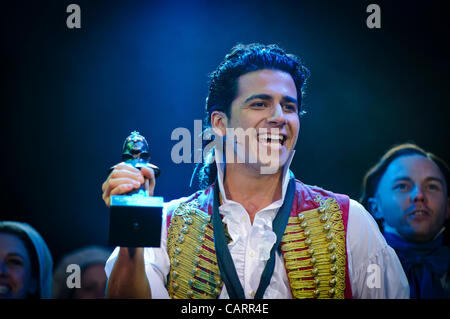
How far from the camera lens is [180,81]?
115 inches

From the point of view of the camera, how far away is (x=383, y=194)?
2.89 metres

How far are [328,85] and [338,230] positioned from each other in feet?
3.37

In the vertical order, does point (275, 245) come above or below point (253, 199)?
below

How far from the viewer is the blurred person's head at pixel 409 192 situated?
9.08ft

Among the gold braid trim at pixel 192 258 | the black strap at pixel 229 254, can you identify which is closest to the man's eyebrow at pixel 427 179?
the black strap at pixel 229 254

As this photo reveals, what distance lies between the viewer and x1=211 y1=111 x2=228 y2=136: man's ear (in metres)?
2.61

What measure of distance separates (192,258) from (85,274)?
32.1 inches

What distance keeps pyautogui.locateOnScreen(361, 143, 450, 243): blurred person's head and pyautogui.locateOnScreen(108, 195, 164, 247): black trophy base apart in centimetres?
153

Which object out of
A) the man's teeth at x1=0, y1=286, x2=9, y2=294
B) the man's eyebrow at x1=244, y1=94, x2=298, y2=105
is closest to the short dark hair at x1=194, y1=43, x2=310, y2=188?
the man's eyebrow at x1=244, y1=94, x2=298, y2=105

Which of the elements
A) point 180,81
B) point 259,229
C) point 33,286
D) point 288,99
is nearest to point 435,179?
point 288,99
